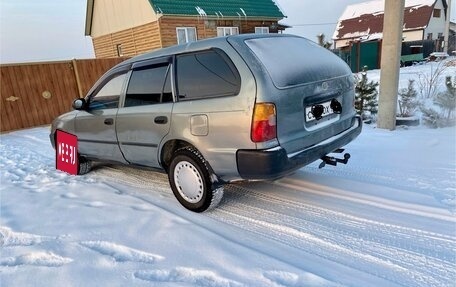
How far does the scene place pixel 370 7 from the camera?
133 feet

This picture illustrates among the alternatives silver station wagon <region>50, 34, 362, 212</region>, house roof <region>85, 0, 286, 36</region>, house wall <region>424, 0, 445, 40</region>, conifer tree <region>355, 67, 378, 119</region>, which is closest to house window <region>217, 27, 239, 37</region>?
house roof <region>85, 0, 286, 36</region>

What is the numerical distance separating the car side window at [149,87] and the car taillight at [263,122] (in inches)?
41.6

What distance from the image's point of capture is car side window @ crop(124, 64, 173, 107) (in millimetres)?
3321

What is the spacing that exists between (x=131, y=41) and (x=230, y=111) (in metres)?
17.1

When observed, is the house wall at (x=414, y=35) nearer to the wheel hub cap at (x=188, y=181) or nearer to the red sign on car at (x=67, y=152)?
the red sign on car at (x=67, y=152)

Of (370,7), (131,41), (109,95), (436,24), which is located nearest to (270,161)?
(109,95)

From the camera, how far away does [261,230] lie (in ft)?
9.20

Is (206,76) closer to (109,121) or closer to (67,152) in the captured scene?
(109,121)

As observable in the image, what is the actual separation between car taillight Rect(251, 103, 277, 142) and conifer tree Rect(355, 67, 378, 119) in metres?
4.73

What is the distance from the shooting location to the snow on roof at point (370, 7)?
36444mm

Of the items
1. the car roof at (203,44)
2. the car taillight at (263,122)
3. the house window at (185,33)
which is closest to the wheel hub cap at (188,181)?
the car taillight at (263,122)

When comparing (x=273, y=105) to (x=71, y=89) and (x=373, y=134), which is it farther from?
(x=71, y=89)

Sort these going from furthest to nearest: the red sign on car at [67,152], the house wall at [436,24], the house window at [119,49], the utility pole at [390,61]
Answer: the house wall at [436,24], the house window at [119,49], the utility pole at [390,61], the red sign on car at [67,152]

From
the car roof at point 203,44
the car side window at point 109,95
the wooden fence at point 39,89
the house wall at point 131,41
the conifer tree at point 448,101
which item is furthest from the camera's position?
the house wall at point 131,41
